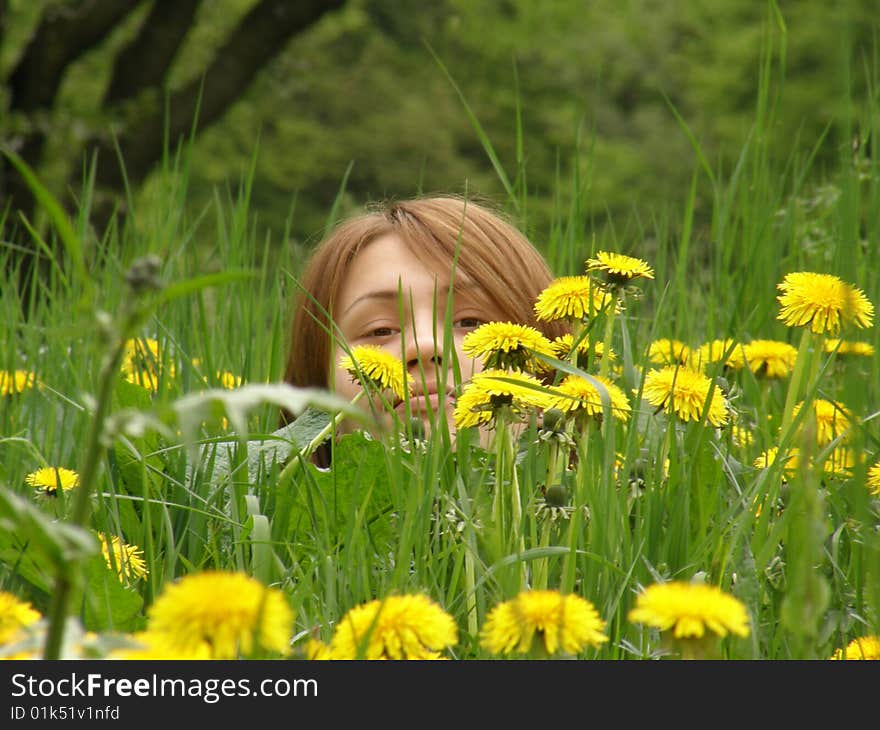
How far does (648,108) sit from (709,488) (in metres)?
22.6

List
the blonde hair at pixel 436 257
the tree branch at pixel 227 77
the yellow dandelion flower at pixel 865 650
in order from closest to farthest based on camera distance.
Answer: the yellow dandelion flower at pixel 865 650 < the blonde hair at pixel 436 257 < the tree branch at pixel 227 77

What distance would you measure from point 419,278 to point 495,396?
102cm

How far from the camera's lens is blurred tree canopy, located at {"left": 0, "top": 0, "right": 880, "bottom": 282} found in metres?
10.7

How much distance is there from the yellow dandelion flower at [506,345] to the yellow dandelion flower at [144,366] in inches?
23.2

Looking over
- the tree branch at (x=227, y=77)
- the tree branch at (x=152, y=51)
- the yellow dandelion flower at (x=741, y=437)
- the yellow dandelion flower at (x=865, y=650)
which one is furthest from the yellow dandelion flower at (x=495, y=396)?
the tree branch at (x=227, y=77)

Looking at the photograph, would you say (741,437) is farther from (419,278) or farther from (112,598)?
(112,598)

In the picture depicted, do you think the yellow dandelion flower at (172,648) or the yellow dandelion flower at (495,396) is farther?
the yellow dandelion flower at (495,396)

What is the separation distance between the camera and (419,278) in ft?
6.97

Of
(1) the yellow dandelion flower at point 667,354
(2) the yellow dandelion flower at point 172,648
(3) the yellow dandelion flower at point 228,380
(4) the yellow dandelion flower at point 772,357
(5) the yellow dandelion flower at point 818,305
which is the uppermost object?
(3) the yellow dandelion flower at point 228,380

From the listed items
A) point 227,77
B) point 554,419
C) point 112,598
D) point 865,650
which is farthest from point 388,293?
point 227,77

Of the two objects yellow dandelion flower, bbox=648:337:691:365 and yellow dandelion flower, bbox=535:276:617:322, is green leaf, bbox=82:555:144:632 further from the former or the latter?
yellow dandelion flower, bbox=648:337:691:365

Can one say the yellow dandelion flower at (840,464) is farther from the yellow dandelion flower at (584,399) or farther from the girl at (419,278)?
the girl at (419,278)

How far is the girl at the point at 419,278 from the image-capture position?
205 cm
